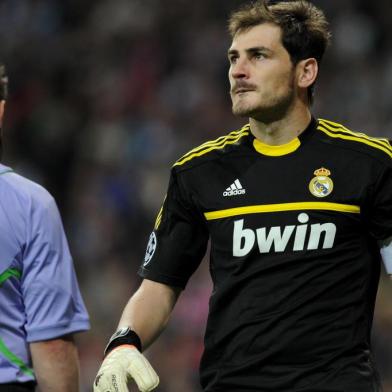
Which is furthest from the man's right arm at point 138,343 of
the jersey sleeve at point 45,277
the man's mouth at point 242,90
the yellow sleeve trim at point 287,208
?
the man's mouth at point 242,90

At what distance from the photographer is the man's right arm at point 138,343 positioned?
3609mm

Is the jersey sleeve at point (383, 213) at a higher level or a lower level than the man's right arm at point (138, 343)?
higher

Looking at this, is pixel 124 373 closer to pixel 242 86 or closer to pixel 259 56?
pixel 242 86

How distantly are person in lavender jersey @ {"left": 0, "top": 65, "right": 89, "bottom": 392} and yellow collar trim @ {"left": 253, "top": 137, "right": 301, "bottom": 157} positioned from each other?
793mm

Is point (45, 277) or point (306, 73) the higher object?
point (306, 73)

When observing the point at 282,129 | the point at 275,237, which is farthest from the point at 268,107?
the point at 275,237

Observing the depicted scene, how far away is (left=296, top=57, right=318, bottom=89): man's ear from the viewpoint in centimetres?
414

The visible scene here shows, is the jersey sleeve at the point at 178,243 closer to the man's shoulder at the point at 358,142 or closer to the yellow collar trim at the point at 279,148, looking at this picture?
the yellow collar trim at the point at 279,148

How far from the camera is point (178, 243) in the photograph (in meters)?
4.05

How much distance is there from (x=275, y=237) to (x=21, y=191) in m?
0.93

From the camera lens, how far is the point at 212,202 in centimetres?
398

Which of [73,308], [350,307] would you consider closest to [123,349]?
[73,308]

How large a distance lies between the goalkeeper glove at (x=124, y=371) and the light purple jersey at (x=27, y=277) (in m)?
0.32

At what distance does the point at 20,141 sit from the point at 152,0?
214 centimetres
